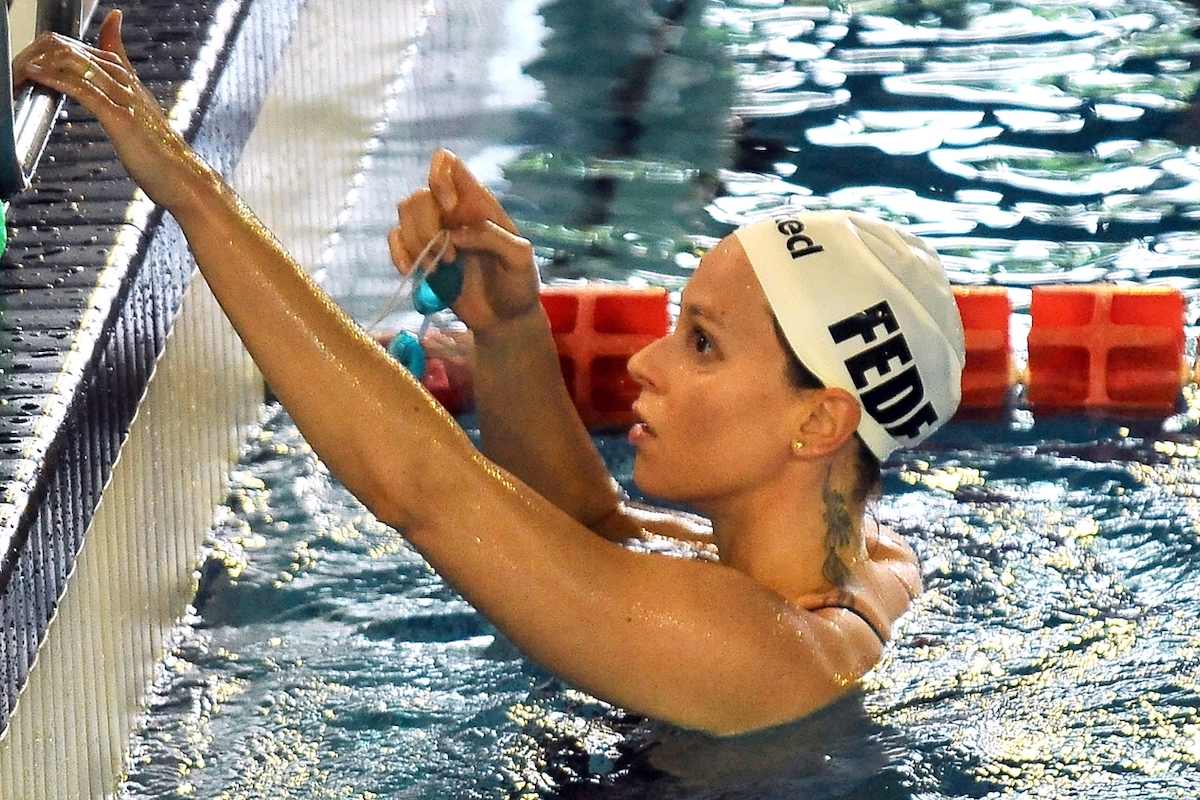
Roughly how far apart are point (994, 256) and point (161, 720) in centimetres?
259

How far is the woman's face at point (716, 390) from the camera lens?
98.0 inches

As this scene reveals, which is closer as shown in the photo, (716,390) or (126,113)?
(126,113)

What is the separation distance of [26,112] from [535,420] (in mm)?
1031

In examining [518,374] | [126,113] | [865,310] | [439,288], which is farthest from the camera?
[518,374]

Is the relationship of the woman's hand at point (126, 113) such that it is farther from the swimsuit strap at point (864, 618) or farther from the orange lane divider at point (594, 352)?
the orange lane divider at point (594, 352)

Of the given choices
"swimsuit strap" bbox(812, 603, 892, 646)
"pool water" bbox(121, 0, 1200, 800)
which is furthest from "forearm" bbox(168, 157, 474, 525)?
"swimsuit strap" bbox(812, 603, 892, 646)

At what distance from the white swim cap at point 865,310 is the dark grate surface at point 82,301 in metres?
0.93

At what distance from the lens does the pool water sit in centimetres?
263

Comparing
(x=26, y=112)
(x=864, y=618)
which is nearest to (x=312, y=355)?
(x=26, y=112)

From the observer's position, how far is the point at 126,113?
199 cm

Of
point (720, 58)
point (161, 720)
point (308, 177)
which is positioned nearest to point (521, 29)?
point (720, 58)

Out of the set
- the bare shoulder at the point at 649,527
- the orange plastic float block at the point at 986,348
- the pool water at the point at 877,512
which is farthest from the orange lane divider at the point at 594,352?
the bare shoulder at the point at 649,527

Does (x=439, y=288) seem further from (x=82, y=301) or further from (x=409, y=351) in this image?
(x=82, y=301)

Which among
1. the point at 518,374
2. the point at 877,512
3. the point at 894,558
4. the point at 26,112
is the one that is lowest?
the point at 877,512
